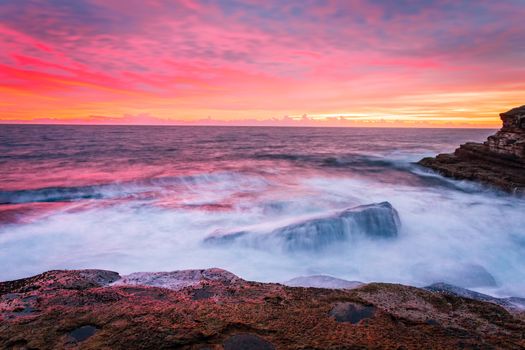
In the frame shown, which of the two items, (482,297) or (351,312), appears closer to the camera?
(351,312)

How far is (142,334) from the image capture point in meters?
2.73

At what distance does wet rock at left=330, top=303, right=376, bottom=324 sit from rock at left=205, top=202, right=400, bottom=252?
443 cm

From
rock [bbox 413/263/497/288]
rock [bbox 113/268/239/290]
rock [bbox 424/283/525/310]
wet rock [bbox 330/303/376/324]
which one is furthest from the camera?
rock [bbox 413/263/497/288]

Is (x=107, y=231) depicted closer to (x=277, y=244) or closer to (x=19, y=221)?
(x=19, y=221)

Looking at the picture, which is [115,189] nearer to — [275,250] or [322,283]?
[275,250]

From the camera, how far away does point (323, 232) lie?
8.24 metres

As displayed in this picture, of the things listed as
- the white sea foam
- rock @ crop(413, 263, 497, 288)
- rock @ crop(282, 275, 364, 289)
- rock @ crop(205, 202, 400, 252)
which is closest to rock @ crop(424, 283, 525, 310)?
rock @ crop(282, 275, 364, 289)

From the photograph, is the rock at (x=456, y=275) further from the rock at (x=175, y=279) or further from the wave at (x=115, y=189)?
the wave at (x=115, y=189)

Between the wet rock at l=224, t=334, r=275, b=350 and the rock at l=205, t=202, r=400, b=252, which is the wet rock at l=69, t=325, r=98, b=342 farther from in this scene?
the rock at l=205, t=202, r=400, b=252

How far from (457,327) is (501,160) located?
16621 mm

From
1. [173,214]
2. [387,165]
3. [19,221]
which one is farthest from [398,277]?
[387,165]

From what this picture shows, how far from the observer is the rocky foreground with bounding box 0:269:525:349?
2.65 meters

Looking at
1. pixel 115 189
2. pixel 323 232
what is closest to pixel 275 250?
pixel 323 232

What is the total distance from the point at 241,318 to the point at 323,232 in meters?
5.54
